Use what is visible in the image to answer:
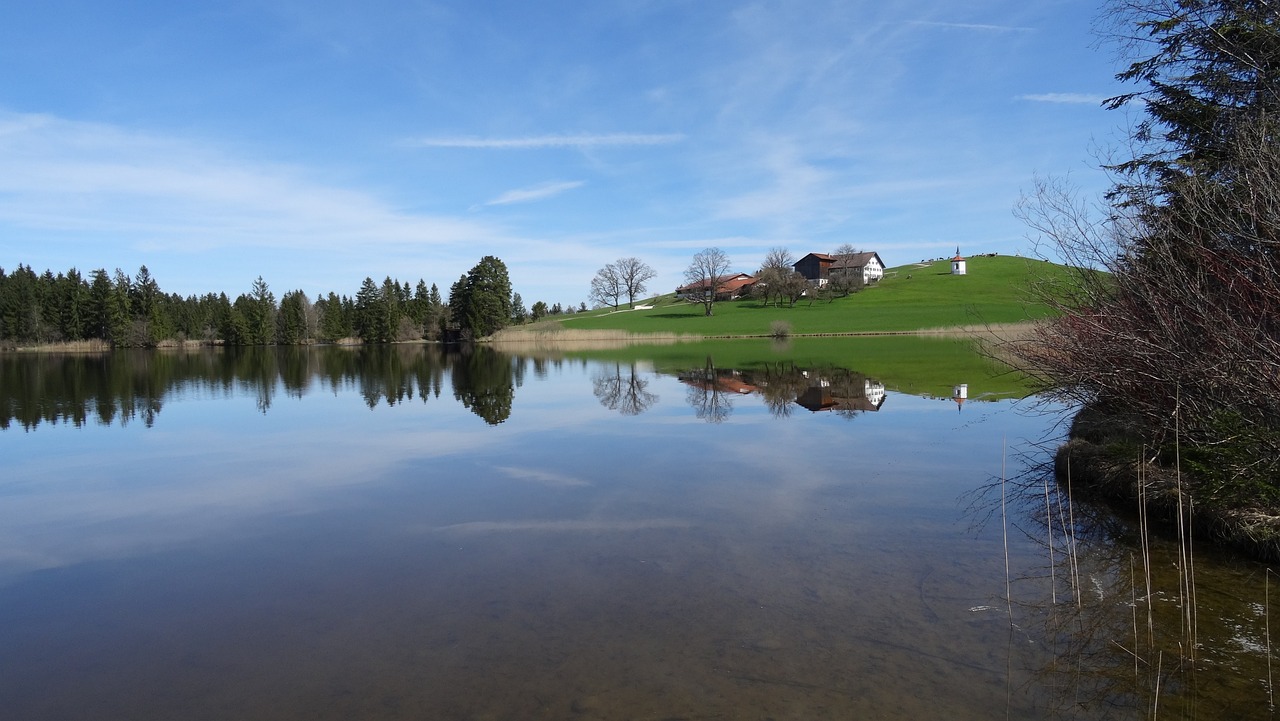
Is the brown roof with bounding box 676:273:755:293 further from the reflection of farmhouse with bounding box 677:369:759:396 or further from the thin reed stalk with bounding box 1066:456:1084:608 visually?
the thin reed stalk with bounding box 1066:456:1084:608

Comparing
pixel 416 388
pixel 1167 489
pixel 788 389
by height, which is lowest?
pixel 416 388

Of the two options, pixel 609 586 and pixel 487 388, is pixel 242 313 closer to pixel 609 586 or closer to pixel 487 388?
pixel 487 388

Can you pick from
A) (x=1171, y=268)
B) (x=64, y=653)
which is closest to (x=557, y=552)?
(x=64, y=653)

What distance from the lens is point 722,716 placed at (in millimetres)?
5000

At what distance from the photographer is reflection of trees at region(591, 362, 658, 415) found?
23.2 m

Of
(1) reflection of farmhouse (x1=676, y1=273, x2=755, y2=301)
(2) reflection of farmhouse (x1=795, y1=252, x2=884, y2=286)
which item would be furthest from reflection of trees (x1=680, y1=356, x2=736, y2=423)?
(2) reflection of farmhouse (x1=795, y1=252, x2=884, y2=286)

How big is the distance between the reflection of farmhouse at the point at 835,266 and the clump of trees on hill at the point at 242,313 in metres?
53.6

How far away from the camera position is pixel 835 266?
129 m

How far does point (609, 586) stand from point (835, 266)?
421 ft

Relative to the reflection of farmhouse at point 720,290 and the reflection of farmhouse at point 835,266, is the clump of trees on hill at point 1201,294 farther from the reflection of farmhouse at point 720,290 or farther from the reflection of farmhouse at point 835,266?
the reflection of farmhouse at point 835,266

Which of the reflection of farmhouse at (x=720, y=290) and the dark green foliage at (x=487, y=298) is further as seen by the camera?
the reflection of farmhouse at (x=720, y=290)

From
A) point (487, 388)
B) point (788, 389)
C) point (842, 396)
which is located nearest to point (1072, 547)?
point (842, 396)

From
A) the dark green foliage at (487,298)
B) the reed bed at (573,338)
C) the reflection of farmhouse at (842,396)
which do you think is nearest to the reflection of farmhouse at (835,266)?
the reed bed at (573,338)

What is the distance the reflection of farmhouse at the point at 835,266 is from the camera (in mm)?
125606
